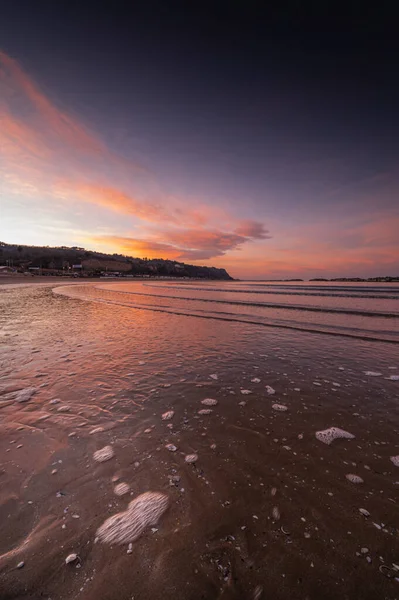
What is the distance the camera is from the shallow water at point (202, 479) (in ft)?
6.09

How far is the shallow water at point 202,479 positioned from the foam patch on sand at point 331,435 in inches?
3.8

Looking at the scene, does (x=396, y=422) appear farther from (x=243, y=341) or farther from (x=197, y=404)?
(x=243, y=341)

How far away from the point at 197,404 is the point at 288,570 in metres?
2.75

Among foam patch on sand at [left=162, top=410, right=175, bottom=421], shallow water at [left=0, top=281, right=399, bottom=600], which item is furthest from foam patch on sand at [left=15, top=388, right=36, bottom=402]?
foam patch on sand at [left=162, top=410, right=175, bottom=421]

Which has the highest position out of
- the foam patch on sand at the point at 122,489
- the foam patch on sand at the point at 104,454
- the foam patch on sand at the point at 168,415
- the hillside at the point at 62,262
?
the hillside at the point at 62,262

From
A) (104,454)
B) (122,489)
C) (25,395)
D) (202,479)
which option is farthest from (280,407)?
(25,395)

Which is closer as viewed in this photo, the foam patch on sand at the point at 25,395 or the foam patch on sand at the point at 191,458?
the foam patch on sand at the point at 191,458

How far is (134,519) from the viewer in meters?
2.31

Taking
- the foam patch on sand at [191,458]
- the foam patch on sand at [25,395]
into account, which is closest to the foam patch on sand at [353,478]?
the foam patch on sand at [191,458]

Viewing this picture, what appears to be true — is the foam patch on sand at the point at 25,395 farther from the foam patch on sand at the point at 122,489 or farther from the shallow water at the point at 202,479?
the foam patch on sand at the point at 122,489

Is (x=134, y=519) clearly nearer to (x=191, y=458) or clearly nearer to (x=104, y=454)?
(x=191, y=458)

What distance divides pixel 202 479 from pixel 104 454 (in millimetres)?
1419

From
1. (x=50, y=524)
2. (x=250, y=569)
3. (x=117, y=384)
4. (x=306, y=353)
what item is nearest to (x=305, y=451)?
(x=250, y=569)

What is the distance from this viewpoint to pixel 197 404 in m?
4.52
